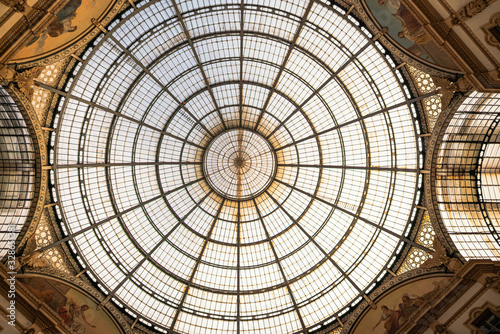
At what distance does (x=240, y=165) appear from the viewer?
2650 cm

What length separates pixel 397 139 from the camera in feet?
69.6

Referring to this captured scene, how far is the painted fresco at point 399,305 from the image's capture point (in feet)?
63.2

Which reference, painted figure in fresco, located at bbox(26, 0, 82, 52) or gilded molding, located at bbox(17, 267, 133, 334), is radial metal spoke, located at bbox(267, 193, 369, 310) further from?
painted figure in fresco, located at bbox(26, 0, 82, 52)

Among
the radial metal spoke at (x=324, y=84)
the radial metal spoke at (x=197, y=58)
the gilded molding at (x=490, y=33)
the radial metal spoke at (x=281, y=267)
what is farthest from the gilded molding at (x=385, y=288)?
the radial metal spoke at (x=197, y=58)

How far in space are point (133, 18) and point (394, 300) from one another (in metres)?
23.5

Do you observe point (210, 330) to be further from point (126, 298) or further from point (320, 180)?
point (320, 180)

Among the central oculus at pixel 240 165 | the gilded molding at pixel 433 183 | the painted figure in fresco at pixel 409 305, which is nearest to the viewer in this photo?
the gilded molding at pixel 433 183

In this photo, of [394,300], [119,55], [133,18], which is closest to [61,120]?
[119,55]

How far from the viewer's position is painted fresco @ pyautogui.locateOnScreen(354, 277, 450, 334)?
19267mm

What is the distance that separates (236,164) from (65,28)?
14714mm

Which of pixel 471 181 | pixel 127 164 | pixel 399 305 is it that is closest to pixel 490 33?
pixel 471 181

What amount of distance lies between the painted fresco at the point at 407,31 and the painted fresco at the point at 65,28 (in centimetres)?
1425

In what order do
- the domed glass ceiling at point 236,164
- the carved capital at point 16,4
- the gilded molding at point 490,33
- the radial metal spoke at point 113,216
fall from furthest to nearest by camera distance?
the domed glass ceiling at point 236,164 < the radial metal spoke at point 113,216 < the gilded molding at point 490,33 < the carved capital at point 16,4

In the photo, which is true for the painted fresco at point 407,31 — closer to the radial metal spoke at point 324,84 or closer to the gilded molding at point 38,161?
the radial metal spoke at point 324,84
